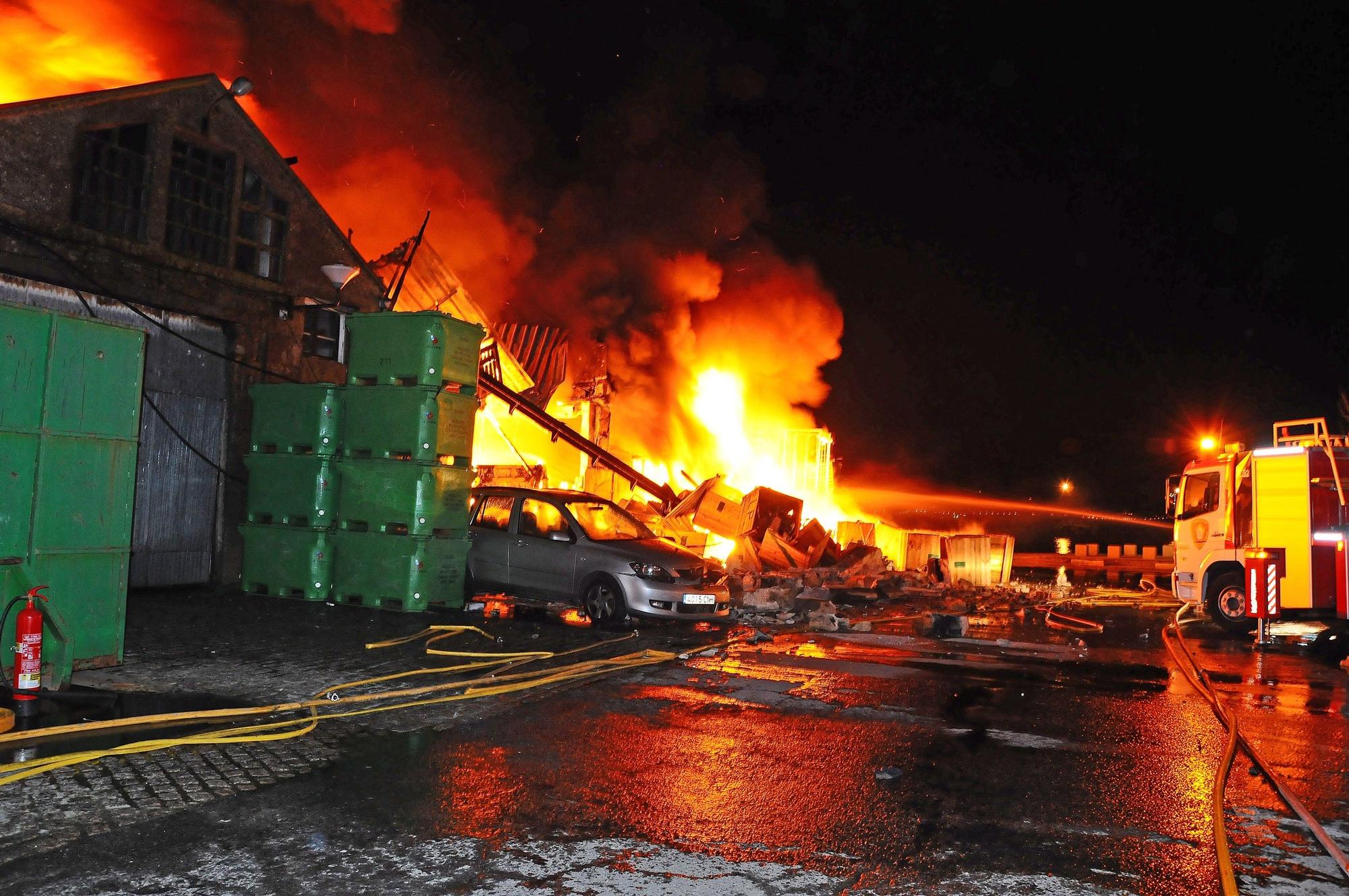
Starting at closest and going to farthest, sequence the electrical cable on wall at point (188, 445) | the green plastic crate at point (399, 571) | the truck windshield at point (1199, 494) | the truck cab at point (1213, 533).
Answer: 1. the green plastic crate at point (399, 571)
2. the electrical cable on wall at point (188, 445)
3. the truck cab at point (1213, 533)
4. the truck windshield at point (1199, 494)

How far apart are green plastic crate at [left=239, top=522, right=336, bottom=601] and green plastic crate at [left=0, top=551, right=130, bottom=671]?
420cm

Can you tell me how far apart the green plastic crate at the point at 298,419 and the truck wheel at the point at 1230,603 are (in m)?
13.2

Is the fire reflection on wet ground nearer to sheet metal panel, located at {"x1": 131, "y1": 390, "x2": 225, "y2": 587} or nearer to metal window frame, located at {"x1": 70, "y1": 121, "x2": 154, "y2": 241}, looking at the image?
sheet metal panel, located at {"x1": 131, "y1": 390, "x2": 225, "y2": 587}

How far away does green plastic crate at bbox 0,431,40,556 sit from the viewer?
6.43 m

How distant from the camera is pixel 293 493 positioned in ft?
38.4

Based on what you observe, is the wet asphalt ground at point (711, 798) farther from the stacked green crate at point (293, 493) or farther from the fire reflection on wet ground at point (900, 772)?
the stacked green crate at point (293, 493)

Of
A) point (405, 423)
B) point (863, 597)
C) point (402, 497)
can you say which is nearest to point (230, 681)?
point (402, 497)

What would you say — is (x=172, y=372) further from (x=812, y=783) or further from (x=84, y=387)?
(x=812, y=783)

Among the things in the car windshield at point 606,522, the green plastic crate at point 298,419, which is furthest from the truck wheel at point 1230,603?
the green plastic crate at point 298,419

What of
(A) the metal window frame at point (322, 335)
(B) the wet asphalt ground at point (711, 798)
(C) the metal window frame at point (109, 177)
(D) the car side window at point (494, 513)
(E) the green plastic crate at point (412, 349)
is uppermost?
(C) the metal window frame at point (109, 177)

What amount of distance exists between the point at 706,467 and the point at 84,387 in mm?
21348

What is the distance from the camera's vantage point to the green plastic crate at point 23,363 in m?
6.47

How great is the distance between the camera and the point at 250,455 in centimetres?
1205

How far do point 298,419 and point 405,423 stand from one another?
5.16 feet
